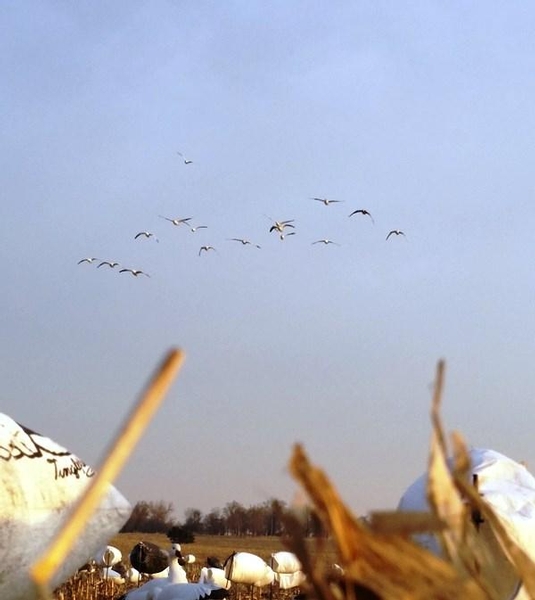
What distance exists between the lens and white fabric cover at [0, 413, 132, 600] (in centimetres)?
702

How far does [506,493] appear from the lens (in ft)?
22.1

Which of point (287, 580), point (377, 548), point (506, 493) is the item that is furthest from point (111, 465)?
point (287, 580)

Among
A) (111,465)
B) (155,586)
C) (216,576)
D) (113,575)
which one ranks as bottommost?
(111,465)

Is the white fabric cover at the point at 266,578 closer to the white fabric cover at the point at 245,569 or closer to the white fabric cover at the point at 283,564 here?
the white fabric cover at the point at 245,569

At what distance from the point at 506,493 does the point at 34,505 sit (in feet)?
9.77

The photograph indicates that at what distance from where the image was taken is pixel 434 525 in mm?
778

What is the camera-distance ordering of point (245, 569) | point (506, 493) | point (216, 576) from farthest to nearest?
point (216, 576), point (245, 569), point (506, 493)

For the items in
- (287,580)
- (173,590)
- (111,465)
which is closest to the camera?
(111,465)

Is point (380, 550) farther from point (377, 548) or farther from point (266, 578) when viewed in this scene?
point (266, 578)

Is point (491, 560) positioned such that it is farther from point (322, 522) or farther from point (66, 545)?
point (66, 545)

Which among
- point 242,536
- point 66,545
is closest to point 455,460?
point 66,545

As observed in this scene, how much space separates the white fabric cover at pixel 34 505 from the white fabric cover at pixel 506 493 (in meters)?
2.17

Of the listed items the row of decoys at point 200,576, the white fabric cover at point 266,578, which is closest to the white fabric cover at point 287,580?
the row of decoys at point 200,576

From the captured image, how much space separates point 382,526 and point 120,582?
24282 millimetres
